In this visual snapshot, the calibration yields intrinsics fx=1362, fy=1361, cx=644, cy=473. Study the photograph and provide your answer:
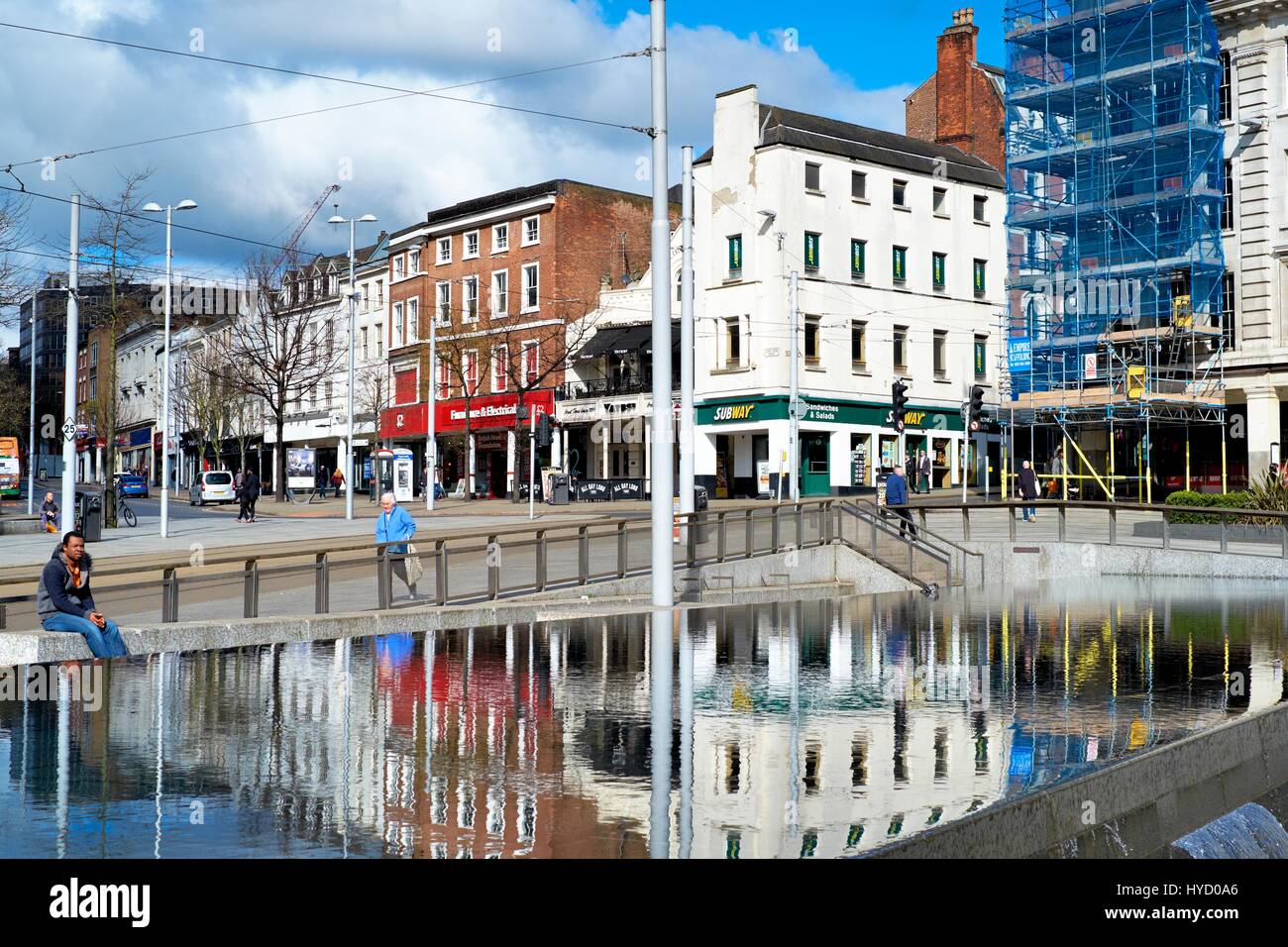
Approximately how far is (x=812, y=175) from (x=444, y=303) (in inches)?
806

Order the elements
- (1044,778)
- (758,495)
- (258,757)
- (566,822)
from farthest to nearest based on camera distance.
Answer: (758,495) → (258,757) → (1044,778) → (566,822)

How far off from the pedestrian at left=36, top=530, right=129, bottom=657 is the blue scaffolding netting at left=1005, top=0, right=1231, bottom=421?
1150 inches

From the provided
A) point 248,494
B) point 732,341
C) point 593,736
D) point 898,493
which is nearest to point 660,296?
point 593,736

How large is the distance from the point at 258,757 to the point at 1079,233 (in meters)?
37.3

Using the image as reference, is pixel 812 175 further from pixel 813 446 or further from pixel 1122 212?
pixel 1122 212

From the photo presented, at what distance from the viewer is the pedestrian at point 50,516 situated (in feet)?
116

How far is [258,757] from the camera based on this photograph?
8.57 metres

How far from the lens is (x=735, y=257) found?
52.2 m

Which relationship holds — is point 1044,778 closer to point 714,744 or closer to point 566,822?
point 714,744

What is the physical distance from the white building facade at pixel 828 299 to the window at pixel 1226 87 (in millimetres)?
15288

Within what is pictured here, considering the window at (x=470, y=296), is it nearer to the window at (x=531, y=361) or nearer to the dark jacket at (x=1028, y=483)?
the window at (x=531, y=361)

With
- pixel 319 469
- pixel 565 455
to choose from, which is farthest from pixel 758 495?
pixel 319 469

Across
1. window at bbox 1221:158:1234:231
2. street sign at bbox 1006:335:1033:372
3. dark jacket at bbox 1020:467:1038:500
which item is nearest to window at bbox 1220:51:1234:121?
window at bbox 1221:158:1234:231
